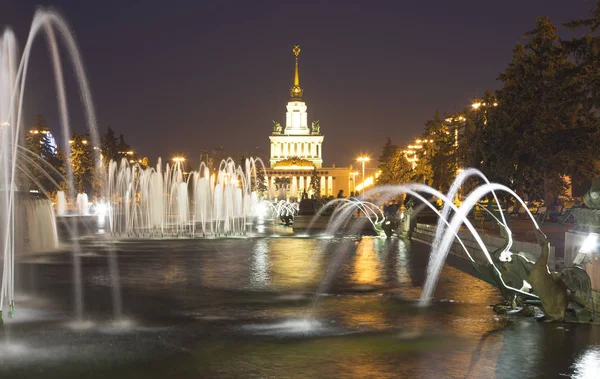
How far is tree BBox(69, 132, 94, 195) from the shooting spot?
287 feet

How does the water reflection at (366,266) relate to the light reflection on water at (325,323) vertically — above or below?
above

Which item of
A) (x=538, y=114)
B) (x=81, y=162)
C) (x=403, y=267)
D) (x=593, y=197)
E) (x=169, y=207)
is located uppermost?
(x=81, y=162)

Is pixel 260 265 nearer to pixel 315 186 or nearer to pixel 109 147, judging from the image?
pixel 109 147

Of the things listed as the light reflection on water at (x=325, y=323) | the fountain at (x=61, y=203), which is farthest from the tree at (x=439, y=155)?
the light reflection on water at (x=325, y=323)

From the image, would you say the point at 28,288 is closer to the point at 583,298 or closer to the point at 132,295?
the point at 132,295

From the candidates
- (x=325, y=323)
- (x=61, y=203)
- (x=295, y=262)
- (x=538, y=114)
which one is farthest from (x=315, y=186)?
(x=325, y=323)

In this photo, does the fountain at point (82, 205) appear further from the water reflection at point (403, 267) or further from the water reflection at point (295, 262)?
the water reflection at point (403, 267)

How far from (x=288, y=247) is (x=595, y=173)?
20.4 metres

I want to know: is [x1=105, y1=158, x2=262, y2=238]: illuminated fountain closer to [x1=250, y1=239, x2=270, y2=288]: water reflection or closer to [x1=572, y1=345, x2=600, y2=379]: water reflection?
[x1=250, y1=239, x2=270, y2=288]: water reflection

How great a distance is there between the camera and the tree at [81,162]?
87625 mm

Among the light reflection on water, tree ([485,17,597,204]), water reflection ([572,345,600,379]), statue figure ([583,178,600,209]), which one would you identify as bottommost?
water reflection ([572,345,600,379])

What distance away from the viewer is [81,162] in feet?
288

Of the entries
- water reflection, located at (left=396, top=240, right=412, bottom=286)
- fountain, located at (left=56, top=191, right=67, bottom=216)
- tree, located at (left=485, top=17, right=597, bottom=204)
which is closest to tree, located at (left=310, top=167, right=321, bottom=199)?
fountain, located at (left=56, top=191, right=67, bottom=216)

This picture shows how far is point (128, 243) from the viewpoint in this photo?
28.1 meters
